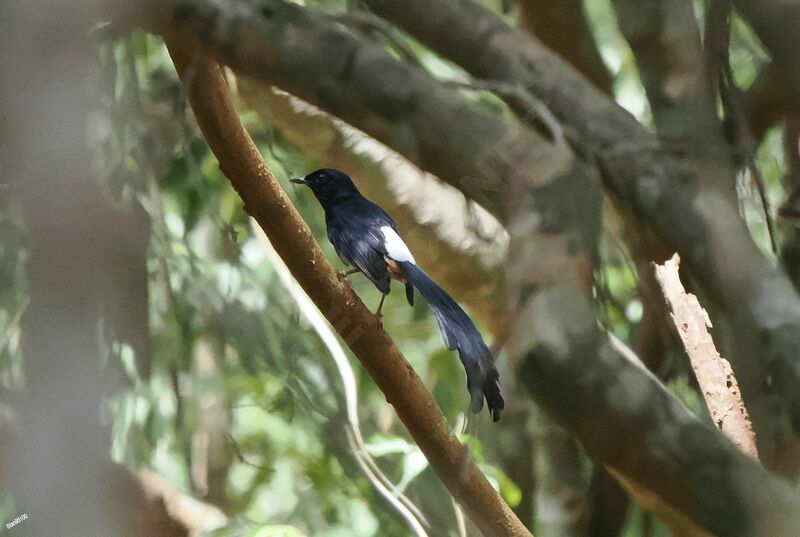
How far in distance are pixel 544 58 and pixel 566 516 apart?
1.22 feet

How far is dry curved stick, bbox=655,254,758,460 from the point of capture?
2.28 ft

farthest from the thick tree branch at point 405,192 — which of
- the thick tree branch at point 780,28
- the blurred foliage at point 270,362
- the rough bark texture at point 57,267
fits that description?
the rough bark texture at point 57,267

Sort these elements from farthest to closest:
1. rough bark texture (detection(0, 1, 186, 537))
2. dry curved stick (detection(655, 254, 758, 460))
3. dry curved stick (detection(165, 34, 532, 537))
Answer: dry curved stick (detection(655, 254, 758, 460))
dry curved stick (detection(165, 34, 532, 537))
rough bark texture (detection(0, 1, 186, 537))

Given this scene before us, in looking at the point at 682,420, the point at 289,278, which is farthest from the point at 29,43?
the point at 682,420

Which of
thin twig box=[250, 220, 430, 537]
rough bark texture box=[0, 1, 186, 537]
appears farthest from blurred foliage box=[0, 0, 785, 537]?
rough bark texture box=[0, 1, 186, 537]

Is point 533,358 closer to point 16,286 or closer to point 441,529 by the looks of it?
point 441,529

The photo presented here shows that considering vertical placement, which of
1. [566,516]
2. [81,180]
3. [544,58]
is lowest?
[566,516]

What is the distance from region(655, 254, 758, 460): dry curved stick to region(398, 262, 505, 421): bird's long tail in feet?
0.53

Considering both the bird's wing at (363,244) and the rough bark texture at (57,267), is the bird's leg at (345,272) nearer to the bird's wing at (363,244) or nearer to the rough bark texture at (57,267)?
the bird's wing at (363,244)

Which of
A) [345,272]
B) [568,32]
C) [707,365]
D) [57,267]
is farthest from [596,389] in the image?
[57,267]

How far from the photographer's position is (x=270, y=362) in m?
0.70

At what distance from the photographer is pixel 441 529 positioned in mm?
679

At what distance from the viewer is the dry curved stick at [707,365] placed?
0.69 metres

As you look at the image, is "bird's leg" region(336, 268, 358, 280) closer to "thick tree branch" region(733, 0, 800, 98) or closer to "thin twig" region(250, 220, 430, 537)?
"thin twig" region(250, 220, 430, 537)
